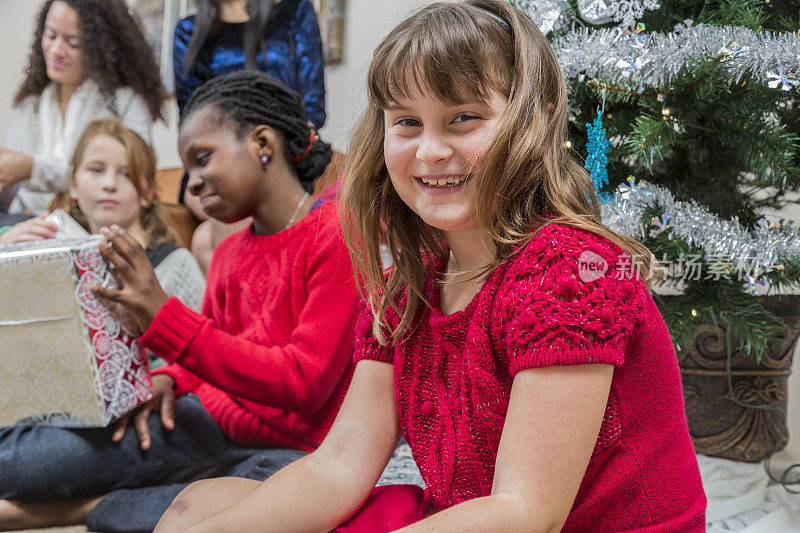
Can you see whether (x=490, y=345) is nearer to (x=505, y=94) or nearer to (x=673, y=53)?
(x=505, y=94)

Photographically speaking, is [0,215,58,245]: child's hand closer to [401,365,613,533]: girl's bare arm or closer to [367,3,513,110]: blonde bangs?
[367,3,513,110]: blonde bangs

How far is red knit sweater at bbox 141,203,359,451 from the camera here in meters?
0.92

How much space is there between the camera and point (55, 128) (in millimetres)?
1741

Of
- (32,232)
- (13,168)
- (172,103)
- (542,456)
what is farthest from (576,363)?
(172,103)

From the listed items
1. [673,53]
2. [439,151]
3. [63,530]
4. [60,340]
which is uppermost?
[673,53]

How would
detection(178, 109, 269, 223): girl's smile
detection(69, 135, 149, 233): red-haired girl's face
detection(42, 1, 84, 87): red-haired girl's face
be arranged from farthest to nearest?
detection(42, 1, 84, 87): red-haired girl's face, detection(69, 135, 149, 233): red-haired girl's face, detection(178, 109, 269, 223): girl's smile

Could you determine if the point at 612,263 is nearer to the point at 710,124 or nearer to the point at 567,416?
the point at 567,416

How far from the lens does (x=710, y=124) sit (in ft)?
3.37

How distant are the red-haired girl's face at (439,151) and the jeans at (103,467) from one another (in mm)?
413

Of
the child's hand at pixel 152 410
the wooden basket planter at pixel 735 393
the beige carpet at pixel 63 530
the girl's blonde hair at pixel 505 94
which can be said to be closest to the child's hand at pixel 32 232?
the child's hand at pixel 152 410

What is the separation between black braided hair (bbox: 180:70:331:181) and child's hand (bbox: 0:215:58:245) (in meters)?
0.29

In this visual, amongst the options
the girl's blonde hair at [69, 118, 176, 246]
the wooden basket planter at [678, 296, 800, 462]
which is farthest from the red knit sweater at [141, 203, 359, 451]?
the wooden basket planter at [678, 296, 800, 462]

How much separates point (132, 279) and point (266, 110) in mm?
304

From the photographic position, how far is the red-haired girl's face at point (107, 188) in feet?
4.47
